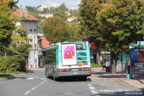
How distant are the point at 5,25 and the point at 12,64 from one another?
20.6 m

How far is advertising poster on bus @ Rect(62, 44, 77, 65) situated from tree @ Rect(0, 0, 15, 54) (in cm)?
582

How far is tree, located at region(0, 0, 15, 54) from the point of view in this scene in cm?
A: 3244

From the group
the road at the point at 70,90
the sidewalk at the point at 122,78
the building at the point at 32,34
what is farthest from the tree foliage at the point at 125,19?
the building at the point at 32,34

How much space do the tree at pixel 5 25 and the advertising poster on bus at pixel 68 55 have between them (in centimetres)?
582

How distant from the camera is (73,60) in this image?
29.5m

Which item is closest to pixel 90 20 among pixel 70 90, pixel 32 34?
pixel 70 90

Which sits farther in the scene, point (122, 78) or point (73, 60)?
point (122, 78)

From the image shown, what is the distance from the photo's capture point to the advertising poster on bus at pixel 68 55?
2938 cm

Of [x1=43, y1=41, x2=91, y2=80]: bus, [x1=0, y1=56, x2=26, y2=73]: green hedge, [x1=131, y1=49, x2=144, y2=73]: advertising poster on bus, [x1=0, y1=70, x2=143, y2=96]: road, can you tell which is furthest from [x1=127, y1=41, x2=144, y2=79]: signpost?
[x1=0, y1=56, x2=26, y2=73]: green hedge

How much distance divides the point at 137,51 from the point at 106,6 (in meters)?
5.54

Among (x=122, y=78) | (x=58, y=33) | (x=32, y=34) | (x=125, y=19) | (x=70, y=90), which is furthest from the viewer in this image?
(x=58, y=33)

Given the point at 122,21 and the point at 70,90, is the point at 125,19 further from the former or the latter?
the point at 70,90

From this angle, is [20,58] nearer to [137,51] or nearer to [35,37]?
[137,51]

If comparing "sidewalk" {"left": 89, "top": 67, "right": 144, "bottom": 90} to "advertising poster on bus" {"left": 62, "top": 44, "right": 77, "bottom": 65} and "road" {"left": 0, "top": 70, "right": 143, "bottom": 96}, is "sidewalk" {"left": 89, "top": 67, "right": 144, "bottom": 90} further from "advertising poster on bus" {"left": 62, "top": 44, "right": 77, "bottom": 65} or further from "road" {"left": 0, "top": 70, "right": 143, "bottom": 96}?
"advertising poster on bus" {"left": 62, "top": 44, "right": 77, "bottom": 65}
